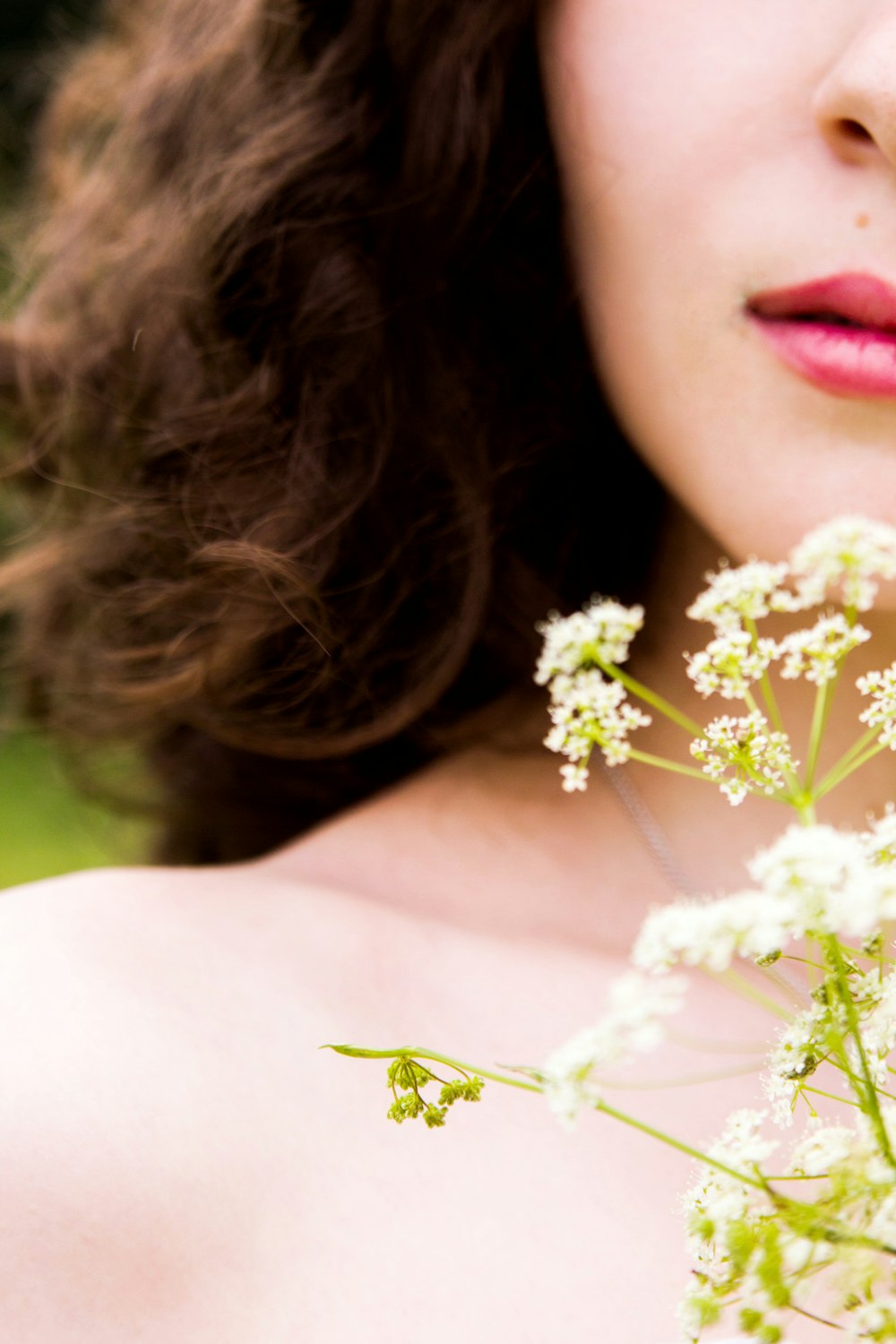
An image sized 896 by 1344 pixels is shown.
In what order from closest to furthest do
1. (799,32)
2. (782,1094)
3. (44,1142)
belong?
(782,1094) → (44,1142) → (799,32)

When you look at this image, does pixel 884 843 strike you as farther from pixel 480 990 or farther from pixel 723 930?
pixel 480 990

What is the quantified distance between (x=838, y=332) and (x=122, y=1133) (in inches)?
31.5

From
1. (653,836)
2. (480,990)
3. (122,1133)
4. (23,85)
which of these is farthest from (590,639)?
(23,85)

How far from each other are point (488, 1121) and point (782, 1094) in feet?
1.95

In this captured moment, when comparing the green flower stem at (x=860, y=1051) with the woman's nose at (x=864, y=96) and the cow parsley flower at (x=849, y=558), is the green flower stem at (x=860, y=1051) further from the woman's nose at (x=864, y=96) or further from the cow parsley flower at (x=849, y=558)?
the woman's nose at (x=864, y=96)

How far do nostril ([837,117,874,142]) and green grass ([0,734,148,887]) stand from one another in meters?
1.36

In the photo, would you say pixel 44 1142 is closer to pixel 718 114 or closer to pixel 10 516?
pixel 718 114

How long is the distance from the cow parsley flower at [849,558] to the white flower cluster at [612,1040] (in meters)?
0.17

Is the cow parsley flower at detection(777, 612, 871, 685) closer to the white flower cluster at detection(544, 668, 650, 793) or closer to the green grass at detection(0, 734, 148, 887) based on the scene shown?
the white flower cluster at detection(544, 668, 650, 793)

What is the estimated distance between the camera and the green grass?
2.04 metres

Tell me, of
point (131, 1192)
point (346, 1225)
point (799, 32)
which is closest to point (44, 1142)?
point (131, 1192)

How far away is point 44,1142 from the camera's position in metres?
0.84

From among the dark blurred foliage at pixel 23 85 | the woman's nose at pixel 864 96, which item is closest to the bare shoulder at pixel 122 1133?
the woman's nose at pixel 864 96

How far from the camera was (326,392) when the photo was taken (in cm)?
148
